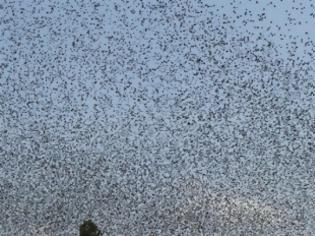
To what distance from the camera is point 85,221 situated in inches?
6309

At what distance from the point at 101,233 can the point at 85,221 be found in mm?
2305

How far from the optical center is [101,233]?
162 m
